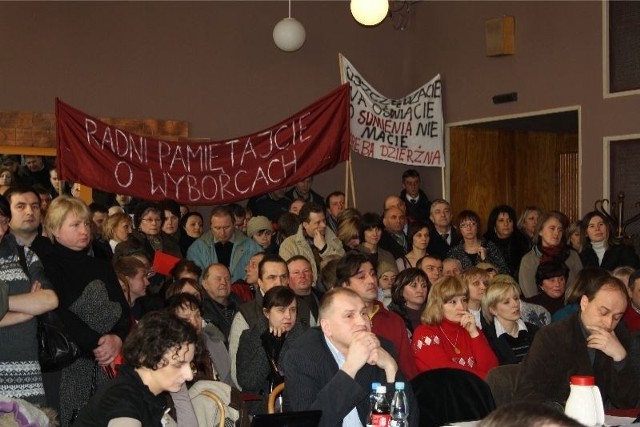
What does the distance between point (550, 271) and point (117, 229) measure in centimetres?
321

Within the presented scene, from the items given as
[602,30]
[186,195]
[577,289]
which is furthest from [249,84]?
[577,289]

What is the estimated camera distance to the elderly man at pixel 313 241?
8117mm

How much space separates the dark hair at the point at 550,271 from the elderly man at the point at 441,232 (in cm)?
186

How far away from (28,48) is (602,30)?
5.73 m

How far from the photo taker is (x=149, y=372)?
3.58 metres

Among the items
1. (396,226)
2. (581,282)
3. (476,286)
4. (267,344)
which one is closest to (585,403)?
(581,282)

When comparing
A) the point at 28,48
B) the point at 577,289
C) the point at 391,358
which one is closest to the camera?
the point at 391,358

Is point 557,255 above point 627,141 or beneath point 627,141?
beneath

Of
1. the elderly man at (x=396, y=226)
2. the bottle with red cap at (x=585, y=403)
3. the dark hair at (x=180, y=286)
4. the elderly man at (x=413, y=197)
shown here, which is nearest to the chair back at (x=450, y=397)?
the bottle with red cap at (x=585, y=403)

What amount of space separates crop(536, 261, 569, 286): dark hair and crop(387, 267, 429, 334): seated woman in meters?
1.14

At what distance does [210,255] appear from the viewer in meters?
8.32

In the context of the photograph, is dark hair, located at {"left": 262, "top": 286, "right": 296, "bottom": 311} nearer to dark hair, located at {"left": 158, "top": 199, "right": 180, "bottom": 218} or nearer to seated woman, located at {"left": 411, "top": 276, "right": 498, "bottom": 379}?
seated woman, located at {"left": 411, "top": 276, "right": 498, "bottom": 379}

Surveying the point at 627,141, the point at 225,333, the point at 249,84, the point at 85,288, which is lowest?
the point at 225,333

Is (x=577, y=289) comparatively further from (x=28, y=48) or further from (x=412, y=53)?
(x=412, y=53)
